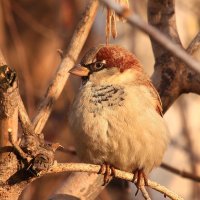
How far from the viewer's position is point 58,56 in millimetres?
5180

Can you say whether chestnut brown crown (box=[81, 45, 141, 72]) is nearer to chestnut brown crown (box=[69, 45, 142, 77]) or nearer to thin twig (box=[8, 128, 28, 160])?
chestnut brown crown (box=[69, 45, 142, 77])

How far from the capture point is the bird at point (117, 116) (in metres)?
2.72

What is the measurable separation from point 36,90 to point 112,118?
2.32 m

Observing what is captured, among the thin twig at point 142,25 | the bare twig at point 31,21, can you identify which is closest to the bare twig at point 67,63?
the thin twig at point 142,25

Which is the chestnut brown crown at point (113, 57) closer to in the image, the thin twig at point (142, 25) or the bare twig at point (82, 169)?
the bare twig at point (82, 169)

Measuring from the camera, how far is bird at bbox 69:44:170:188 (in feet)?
8.93

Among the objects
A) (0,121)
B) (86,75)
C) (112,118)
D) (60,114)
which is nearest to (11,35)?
(60,114)

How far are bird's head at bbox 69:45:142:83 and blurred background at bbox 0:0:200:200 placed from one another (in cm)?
134

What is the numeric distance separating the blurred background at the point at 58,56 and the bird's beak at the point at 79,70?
4.41 ft

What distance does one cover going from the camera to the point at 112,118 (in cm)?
271

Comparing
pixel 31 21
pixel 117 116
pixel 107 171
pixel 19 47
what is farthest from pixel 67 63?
pixel 31 21

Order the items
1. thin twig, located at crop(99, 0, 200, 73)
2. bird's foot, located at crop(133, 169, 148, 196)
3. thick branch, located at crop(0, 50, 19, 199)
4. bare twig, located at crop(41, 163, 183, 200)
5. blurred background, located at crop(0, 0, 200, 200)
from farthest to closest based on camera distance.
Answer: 1. blurred background, located at crop(0, 0, 200, 200)
2. bird's foot, located at crop(133, 169, 148, 196)
3. bare twig, located at crop(41, 163, 183, 200)
4. thick branch, located at crop(0, 50, 19, 199)
5. thin twig, located at crop(99, 0, 200, 73)

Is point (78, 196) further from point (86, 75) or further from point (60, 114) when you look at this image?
point (60, 114)

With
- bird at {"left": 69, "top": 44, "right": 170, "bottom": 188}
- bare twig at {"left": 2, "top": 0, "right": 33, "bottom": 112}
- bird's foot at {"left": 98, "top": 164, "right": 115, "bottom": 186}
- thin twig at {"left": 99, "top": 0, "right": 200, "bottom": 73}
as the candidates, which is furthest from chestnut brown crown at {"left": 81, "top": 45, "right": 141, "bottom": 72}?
thin twig at {"left": 99, "top": 0, "right": 200, "bottom": 73}
